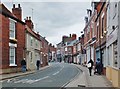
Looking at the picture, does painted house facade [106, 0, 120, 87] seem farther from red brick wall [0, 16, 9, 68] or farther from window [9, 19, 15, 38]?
window [9, 19, 15, 38]

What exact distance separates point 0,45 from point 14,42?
404cm

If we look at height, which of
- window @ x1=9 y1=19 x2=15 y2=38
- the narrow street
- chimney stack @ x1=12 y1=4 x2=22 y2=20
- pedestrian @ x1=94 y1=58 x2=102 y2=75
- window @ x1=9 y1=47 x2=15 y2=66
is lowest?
the narrow street

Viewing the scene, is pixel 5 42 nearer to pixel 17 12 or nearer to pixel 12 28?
pixel 12 28

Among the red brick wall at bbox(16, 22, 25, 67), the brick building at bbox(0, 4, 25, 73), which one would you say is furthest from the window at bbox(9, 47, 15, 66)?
the red brick wall at bbox(16, 22, 25, 67)

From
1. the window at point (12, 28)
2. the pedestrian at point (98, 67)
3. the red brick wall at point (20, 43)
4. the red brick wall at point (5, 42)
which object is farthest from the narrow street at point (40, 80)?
the window at point (12, 28)

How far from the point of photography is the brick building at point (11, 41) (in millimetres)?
28625

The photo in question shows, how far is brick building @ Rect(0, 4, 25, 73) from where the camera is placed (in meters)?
28.6

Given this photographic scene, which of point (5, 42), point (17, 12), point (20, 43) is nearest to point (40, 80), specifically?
point (5, 42)

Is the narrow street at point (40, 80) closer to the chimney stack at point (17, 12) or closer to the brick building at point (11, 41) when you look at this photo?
the brick building at point (11, 41)

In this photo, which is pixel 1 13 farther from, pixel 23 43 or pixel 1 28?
pixel 23 43

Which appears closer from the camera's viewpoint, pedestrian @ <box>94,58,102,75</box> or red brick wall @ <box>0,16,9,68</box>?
pedestrian @ <box>94,58,102,75</box>

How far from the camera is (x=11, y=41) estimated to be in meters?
31.0

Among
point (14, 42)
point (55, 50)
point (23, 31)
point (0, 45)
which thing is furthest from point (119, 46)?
point (55, 50)

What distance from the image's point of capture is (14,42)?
31.9 meters
